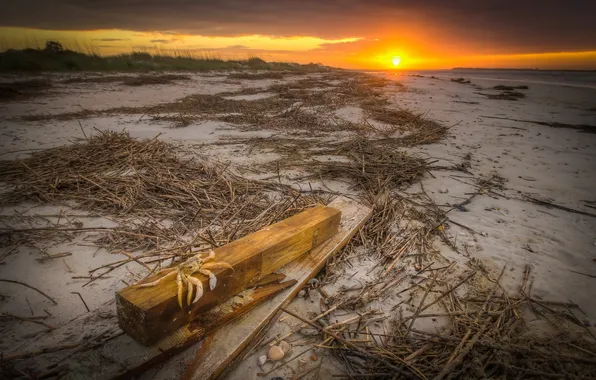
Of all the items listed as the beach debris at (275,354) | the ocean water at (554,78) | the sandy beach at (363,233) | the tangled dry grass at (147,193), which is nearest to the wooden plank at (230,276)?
the sandy beach at (363,233)

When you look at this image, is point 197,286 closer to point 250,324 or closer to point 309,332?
point 250,324

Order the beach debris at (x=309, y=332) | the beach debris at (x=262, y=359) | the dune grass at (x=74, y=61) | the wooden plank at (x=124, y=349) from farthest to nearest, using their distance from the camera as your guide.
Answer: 1. the dune grass at (x=74, y=61)
2. the beach debris at (x=309, y=332)
3. the beach debris at (x=262, y=359)
4. the wooden plank at (x=124, y=349)

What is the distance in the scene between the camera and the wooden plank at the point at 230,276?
117 cm

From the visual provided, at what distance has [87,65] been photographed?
19.9 meters

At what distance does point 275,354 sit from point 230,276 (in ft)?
1.84

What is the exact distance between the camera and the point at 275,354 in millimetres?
1573

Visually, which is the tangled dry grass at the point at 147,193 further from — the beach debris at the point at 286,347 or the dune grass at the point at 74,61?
the dune grass at the point at 74,61

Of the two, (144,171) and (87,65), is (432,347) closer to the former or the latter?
(144,171)

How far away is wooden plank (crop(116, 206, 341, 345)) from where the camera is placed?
1174 millimetres

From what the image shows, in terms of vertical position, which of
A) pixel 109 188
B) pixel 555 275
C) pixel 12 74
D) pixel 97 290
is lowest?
pixel 555 275

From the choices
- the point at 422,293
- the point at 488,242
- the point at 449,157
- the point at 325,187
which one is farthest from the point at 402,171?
the point at 422,293

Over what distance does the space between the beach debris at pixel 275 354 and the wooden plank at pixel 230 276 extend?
0.40 metres

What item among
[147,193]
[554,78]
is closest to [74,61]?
[147,193]

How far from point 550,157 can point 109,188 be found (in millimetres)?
8165
